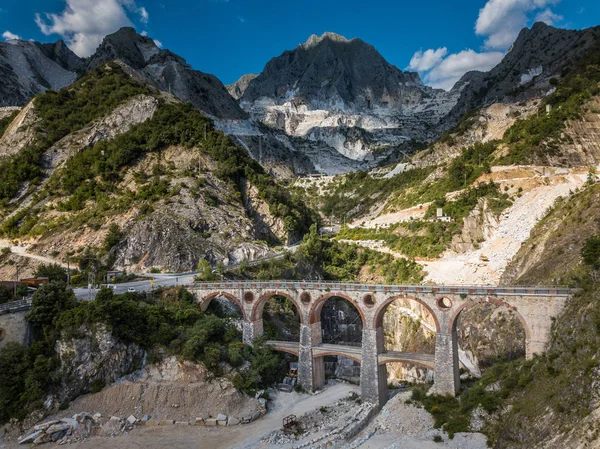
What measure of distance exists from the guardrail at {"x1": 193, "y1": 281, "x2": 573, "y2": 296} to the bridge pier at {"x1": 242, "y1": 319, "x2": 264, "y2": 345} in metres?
3.74

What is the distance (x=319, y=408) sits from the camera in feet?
121

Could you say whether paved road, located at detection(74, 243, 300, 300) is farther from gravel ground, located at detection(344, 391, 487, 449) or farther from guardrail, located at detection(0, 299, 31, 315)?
gravel ground, located at detection(344, 391, 487, 449)

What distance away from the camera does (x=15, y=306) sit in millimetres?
35875

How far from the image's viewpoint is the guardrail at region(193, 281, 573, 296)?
31.1 metres

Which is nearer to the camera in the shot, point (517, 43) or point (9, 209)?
point (9, 209)

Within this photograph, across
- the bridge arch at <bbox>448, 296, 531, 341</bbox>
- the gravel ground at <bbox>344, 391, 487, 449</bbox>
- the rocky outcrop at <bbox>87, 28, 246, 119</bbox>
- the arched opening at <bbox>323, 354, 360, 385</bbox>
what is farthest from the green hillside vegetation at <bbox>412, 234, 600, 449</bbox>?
the rocky outcrop at <bbox>87, 28, 246, 119</bbox>

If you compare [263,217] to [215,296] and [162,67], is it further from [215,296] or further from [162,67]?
[162,67]

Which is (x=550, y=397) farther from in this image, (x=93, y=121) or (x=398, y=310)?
(x=93, y=121)

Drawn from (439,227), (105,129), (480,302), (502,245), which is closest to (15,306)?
(480,302)

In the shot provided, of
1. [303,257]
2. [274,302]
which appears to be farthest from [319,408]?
[303,257]

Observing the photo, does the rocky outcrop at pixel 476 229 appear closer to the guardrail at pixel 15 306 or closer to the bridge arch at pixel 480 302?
the bridge arch at pixel 480 302

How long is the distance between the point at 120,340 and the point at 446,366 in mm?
27474

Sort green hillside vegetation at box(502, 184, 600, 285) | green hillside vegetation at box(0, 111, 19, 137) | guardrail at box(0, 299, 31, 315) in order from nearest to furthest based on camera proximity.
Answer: green hillside vegetation at box(502, 184, 600, 285) → guardrail at box(0, 299, 31, 315) → green hillside vegetation at box(0, 111, 19, 137)

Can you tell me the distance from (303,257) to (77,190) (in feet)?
126
